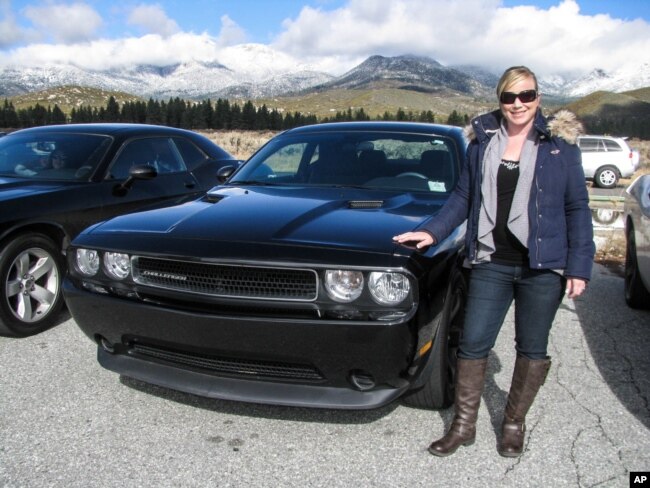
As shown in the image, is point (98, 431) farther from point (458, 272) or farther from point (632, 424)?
point (632, 424)

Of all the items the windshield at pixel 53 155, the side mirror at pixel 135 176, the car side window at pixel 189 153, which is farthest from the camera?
the car side window at pixel 189 153

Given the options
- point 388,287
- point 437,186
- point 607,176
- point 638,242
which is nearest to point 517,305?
point 388,287

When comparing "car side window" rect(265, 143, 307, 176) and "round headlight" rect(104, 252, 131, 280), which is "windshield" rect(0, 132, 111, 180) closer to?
"car side window" rect(265, 143, 307, 176)

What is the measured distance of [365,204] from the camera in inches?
135

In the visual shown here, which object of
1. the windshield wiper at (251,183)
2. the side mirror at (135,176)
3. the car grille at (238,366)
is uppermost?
the windshield wiper at (251,183)

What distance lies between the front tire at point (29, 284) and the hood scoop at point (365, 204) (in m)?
2.51

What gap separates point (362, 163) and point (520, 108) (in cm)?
165

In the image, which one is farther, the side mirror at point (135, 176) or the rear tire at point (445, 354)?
the side mirror at point (135, 176)

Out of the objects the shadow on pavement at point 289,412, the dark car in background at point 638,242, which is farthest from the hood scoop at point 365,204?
the dark car in background at point 638,242

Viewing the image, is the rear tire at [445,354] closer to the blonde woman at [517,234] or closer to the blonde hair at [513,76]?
the blonde woman at [517,234]

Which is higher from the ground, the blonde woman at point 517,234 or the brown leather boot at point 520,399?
the blonde woman at point 517,234

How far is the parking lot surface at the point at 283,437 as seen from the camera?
2.63 meters

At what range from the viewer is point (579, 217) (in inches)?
103

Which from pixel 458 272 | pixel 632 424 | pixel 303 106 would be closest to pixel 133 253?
pixel 458 272
